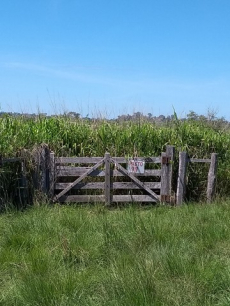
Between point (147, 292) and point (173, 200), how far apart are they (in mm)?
6723

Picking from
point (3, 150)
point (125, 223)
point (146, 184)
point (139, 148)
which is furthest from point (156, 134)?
point (125, 223)

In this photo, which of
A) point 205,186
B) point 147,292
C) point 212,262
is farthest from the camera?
point 205,186

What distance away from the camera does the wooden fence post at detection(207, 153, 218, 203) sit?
10643 mm

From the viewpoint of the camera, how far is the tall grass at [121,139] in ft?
36.2

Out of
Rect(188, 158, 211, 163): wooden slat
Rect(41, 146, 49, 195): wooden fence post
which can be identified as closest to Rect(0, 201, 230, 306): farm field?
Rect(41, 146, 49, 195): wooden fence post

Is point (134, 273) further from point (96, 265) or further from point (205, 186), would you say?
point (205, 186)

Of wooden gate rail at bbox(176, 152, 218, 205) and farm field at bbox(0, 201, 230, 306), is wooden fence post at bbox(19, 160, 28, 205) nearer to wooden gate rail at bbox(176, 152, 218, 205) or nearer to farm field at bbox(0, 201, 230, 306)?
farm field at bbox(0, 201, 230, 306)

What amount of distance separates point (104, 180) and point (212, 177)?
8.55ft

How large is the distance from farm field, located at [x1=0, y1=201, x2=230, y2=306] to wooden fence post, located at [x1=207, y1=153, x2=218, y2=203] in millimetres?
3201

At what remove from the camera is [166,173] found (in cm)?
1052

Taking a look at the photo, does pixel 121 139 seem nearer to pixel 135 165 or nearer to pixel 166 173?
pixel 135 165

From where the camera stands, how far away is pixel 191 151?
1159cm

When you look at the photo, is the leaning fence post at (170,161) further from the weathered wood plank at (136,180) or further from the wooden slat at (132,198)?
the wooden slat at (132,198)

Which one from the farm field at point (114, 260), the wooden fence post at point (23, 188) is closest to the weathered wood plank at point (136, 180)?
the wooden fence post at point (23, 188)
